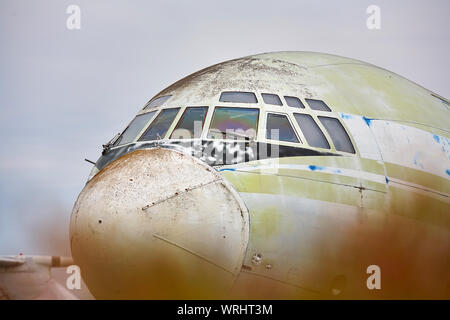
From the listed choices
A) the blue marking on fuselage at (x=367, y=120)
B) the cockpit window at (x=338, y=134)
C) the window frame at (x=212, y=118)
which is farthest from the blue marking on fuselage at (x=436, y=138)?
the window frame at (x=212, y=118)

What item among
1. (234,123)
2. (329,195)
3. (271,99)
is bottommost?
(329,195)

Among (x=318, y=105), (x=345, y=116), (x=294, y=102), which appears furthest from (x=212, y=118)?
(x=345, y=116)

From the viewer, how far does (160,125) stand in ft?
37.2

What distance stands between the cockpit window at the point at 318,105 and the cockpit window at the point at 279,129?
1.78 ft

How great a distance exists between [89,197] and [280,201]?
246cm

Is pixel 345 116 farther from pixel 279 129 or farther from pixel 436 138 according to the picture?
pixel 436 138

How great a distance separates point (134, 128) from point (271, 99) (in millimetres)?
2265

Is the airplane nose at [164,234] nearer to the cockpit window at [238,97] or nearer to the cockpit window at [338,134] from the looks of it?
the cockpit window at [238,97]

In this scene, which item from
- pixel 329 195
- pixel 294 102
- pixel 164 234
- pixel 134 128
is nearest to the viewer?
pixel 164 234

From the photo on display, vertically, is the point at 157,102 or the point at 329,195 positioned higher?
the point at 157,102

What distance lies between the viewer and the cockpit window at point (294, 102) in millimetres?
11055

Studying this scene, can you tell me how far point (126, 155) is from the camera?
10516 millimetres
